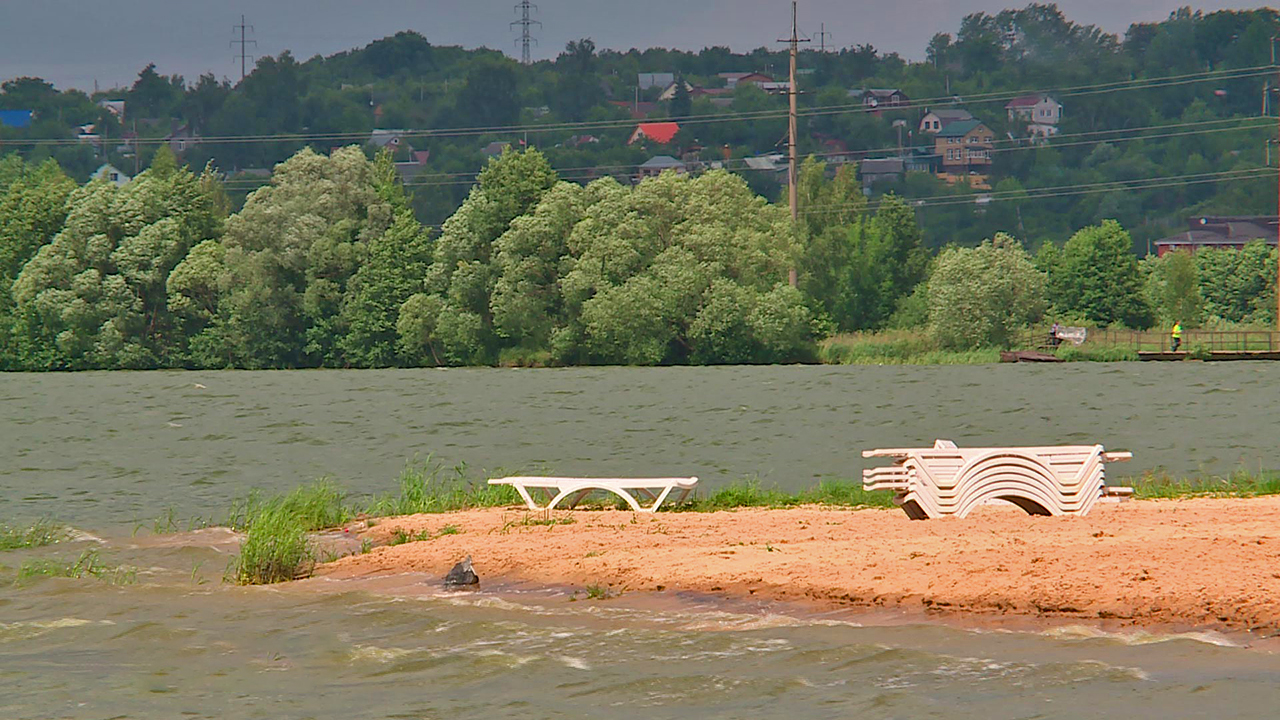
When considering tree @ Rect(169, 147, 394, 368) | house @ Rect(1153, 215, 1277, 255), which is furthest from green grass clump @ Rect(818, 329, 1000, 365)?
house @ Rect(1153, 215, 1277, 255)

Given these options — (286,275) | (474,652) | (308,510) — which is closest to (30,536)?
A: (308,510)

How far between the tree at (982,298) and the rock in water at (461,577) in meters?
84.7

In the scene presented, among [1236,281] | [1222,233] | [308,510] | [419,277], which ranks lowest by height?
[1236,281]

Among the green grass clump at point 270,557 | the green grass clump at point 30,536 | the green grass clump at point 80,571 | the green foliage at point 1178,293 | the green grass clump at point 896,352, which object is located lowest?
the green grass clump at point 896,352

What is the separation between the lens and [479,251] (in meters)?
90.3

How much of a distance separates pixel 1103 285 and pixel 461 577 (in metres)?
104

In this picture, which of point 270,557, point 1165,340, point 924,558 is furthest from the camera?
point 1165,340

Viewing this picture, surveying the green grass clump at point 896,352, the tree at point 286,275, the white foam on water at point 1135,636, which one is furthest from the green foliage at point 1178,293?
the white foam on water at point 1135,636

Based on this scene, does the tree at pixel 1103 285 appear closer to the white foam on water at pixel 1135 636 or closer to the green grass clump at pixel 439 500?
the green grass clump at pixel 439 500

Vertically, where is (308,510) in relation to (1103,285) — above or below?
above

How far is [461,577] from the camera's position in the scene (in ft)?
58.5

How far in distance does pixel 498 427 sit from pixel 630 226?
95.1ft

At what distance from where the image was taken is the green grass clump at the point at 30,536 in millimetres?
22953

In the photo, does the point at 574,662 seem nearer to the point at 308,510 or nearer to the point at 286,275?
the point at 308,510
